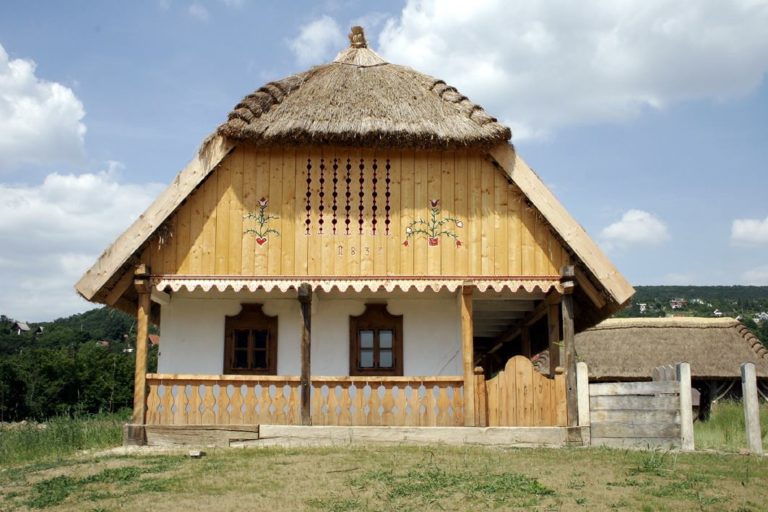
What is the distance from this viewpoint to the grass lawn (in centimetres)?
809

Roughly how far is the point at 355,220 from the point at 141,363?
13.0 feet

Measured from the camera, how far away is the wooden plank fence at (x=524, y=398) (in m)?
13.0

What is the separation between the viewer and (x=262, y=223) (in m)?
13.7

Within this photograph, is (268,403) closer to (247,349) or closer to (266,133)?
(247,349)

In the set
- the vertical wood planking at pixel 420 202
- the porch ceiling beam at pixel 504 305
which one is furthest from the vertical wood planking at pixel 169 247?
the porch ceiling beam at pixel 504 305

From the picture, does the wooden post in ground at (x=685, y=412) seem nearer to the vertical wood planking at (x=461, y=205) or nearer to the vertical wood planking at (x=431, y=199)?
the vertical wood planking at (x=461, y=205)

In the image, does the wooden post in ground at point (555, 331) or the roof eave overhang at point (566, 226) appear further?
the wooden post in ground at point (555, 331)

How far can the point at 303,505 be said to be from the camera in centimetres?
805

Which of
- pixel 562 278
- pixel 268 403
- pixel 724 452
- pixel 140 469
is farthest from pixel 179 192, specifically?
pixel 724 452

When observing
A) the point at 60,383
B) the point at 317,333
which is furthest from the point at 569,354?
the point at 60,383

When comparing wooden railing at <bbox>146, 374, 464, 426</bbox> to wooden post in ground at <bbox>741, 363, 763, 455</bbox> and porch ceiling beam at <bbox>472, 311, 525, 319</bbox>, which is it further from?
porch ceiling beam at <bbox>472, 311, 525, 319</bbox>

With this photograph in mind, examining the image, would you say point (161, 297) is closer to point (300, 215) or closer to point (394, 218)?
point (300, 215)

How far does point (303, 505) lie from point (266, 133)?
7.02 meters

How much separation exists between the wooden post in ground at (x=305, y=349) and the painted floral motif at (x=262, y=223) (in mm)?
1037
